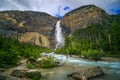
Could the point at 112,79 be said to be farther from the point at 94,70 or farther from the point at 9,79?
the point at 9,79

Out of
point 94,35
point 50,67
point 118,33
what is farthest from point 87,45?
point 50,67

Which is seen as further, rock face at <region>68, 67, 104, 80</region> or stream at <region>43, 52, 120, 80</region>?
stream at <region>43, 52, 120, 80</region>

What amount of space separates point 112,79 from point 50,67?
15.5 meters

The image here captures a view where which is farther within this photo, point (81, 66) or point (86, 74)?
point (81, 66)

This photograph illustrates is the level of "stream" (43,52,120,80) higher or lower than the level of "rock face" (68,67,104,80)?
lower

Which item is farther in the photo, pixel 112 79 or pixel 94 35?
pixel 94 35

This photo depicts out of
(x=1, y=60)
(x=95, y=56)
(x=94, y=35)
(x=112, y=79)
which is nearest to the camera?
(x=112, y=79)

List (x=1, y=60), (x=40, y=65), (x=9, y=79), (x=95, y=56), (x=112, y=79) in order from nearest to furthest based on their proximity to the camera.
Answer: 1. (x=9, y=79)
2. (x=112, y=79)
3. (x=1, y=60)
4. (x=40, y=65)
5. (x=95, y=56)

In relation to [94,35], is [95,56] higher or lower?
lower

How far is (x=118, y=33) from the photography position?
71688 mm

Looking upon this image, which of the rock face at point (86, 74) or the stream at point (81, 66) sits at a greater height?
the rock face at point (86, 74)

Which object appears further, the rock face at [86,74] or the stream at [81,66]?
the stream at [81,66]

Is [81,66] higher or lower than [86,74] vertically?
lower

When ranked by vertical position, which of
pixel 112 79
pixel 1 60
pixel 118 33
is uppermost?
pixel 118 33
